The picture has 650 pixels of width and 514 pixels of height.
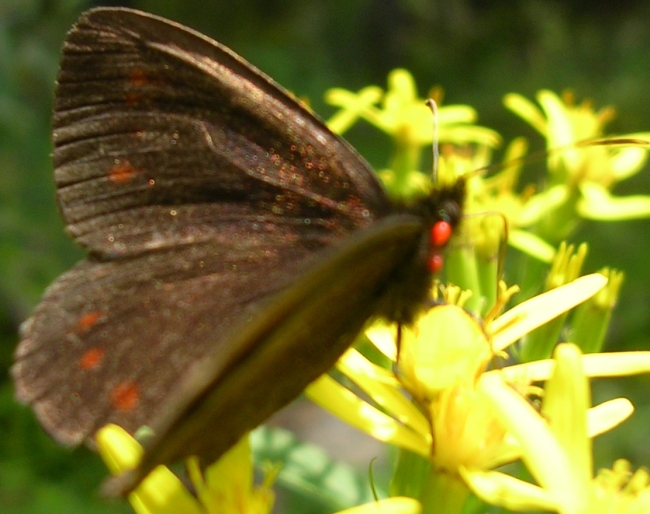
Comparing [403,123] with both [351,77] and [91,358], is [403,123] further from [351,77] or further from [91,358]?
[351,77]

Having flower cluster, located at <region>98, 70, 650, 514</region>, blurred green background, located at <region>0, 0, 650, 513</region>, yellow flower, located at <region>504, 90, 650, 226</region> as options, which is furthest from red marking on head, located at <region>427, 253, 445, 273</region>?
blurred green background, located at <region>0, 0, 650, 513</region>

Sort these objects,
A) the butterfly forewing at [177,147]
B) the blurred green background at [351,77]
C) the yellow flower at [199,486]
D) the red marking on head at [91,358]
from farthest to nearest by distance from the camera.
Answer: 1. the blurred green background at [351,77]
2. the butterfly forewing at [177,147]
3. the red marking on head at [91,358]
4. the yellow flower at [199,486]

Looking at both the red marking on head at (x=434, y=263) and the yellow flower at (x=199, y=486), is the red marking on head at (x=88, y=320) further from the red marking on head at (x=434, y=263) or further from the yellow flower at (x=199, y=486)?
the red marking on head at (x=434, y=263)

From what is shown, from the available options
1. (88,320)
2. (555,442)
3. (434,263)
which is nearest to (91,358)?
(88,320)

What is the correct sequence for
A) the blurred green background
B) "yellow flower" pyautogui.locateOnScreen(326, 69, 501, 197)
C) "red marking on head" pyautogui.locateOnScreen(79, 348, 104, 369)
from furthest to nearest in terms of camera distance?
the blurred green background, "yellow flower" pyautogui.locateOnScreen(326, 69, 501, 197), "red marking on head" pyautogui.locateOnScreen(79, 348, 104, 369)

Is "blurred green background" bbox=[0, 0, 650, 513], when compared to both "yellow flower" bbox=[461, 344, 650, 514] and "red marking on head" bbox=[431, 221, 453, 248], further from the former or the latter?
"yellow flower" bbox=[461, 344, 650, 514]

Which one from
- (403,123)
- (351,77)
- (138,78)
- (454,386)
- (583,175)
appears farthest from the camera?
(351,77)

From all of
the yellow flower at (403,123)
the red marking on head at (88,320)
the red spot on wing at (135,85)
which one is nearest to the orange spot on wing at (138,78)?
the red spot on wing at (135,85)

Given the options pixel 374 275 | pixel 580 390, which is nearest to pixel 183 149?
pixel 374 275
